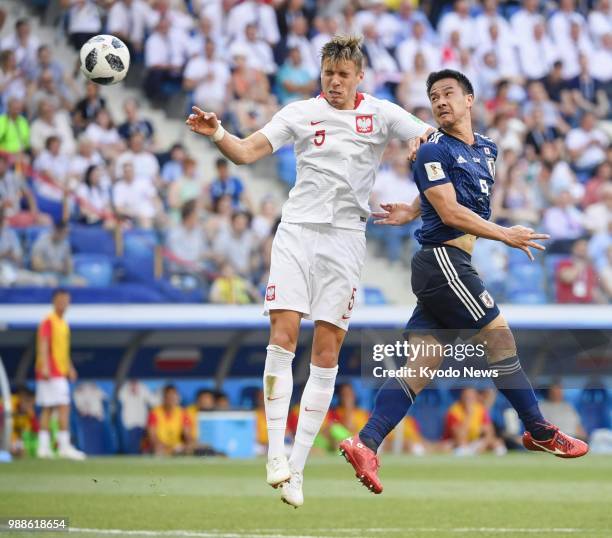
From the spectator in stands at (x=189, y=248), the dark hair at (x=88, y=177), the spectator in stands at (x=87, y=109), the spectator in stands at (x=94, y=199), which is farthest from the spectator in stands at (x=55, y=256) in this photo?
the spectator in stands at (x=87, y=109)

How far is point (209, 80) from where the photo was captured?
20.0 meters

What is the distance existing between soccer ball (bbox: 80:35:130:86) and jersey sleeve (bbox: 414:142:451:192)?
232 centimetres

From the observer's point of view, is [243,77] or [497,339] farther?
[243,77]

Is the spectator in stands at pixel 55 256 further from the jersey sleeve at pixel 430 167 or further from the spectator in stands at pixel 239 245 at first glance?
the jersey sleeve at pixel 430 167

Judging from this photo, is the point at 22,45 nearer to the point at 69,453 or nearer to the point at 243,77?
the point at 243,77

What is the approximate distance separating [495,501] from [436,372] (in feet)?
8.14

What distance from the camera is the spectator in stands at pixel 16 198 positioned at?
16797 mm

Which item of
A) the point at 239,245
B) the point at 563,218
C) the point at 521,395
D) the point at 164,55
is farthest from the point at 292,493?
the point at 164,55

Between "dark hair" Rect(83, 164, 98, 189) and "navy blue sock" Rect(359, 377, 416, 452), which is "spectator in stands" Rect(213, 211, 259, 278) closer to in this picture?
"dark hair" Rect(83, 164, 98, 189)

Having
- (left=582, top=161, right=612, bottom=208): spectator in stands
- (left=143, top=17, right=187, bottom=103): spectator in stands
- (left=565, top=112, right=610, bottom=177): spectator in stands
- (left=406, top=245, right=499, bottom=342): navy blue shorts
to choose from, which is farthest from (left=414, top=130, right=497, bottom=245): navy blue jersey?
(left=565, top=112, right=610, bottom=177): spectator in stands

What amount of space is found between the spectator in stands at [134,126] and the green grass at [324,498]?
17.8ft

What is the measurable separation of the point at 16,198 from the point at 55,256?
4.18 feet

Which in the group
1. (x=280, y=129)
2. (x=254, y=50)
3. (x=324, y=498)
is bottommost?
(x=324, y=498)

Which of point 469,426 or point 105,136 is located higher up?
point 105,136
